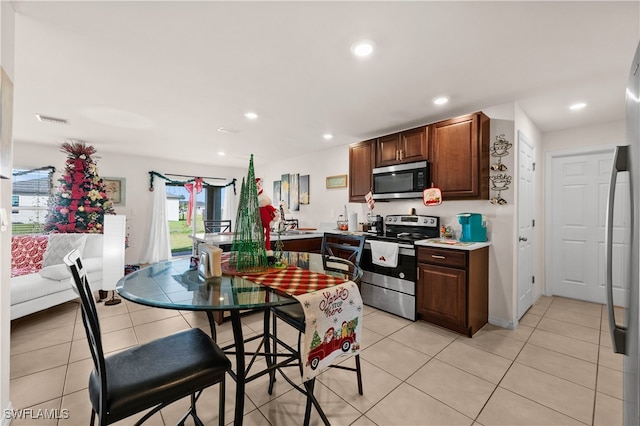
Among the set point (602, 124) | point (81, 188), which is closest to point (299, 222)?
point (81, 188)

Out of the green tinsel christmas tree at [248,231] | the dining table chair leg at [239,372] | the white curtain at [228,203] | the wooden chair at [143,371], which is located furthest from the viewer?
the white curtain at [228,203]

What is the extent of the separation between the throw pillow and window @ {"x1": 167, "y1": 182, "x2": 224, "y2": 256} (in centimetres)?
280

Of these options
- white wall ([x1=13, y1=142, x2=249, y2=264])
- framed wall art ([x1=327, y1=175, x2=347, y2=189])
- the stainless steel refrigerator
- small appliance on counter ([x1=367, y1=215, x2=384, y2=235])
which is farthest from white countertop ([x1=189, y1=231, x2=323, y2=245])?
the stainless steel refrigerator

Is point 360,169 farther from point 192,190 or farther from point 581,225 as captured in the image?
point 192,190

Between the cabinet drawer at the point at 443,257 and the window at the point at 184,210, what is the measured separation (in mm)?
5235

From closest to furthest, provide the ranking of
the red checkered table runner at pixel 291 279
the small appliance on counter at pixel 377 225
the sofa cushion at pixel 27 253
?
the red checkered table runner at pixel 291 279
the sofa cushion at pixel 27 253
the small appliance on counter at pixel 377 225

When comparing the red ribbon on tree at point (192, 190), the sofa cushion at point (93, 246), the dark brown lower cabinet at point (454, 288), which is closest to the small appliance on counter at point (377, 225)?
the dark brown lower cabinet at point (454, 288)

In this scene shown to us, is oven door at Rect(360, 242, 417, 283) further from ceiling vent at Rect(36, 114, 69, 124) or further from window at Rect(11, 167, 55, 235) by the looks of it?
window at Rect(11, 167, 55, 235)

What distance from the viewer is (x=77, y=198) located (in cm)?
425

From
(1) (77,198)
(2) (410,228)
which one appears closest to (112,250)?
(1) (77,198)

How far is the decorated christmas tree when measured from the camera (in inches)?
164

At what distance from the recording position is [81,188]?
431 centimetres

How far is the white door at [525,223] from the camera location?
2.89 m

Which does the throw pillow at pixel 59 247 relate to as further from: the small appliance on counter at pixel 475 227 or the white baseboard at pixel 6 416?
the small appliance on counter at pixel 475 227
